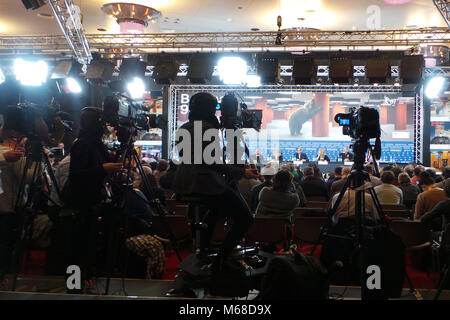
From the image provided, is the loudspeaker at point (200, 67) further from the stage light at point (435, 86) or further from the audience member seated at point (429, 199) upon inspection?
the stage light at point (435, 86)

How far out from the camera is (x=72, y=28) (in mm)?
8812

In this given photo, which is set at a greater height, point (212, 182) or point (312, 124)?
point (312, 124)

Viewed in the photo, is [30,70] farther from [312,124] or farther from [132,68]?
[312,124]

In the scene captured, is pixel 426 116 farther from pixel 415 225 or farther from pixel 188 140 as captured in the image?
pixel 188 140

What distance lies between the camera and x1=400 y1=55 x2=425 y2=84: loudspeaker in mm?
8164

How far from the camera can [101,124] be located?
3.04 meters

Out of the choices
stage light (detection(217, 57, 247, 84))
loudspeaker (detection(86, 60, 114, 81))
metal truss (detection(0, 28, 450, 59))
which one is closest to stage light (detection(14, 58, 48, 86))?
metal truss (detection(0, 28, 450, 59))

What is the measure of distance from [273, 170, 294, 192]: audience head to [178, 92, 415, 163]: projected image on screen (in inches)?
327

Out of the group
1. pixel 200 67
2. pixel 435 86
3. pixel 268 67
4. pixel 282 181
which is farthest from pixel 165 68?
pixel 435 86

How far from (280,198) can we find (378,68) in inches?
196

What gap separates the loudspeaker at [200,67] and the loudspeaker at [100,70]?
1721mm

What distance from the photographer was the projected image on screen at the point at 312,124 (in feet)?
41.2

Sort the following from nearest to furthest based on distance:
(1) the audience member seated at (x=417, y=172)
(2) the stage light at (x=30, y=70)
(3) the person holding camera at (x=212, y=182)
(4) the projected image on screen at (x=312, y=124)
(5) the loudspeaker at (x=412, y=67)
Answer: (3) the person holding camera at (x=212, y=182) < (1) the audience member seated at (x=417, y=172) < (5) the loudspeaker at (x=412, y=67) < (2) the stage light at (x=30, y=70) < (4) the projected image on screen at (x=312, y=124)

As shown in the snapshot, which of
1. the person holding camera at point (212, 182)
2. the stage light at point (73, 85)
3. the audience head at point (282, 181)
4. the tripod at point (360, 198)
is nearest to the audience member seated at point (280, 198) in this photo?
the audience head at point (282, 181)
